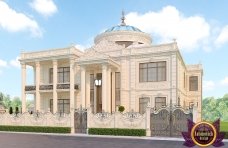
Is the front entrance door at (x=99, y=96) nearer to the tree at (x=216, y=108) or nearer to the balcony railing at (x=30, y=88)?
the balcony railing at (x=30, y=88)

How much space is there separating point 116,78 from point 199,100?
16.2 m

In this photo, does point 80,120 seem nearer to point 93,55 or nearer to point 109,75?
point 109,75

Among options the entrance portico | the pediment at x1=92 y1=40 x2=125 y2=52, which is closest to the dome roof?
the pediment at x1=92 y1=40 x2=125 y2=52

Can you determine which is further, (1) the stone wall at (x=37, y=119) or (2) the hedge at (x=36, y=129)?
(1) the stone wall at (x=37, y=119)

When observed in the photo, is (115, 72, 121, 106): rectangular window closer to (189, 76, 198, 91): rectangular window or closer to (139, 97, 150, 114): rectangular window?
(139, 97, 150, 114): rectangular window

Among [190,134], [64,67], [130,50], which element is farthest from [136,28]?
[190,134]

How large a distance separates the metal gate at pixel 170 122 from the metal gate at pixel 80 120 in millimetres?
6229

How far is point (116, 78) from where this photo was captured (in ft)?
117

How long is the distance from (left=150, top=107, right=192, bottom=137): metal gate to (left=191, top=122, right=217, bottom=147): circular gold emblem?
1261cm

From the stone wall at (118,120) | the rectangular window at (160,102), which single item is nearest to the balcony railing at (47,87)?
the rectangular window at (160,102)

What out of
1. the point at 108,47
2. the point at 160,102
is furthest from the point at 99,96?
the point at 160,102

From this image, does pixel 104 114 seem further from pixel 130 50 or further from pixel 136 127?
pixel 130 50

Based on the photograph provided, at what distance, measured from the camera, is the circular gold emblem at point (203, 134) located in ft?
32.2

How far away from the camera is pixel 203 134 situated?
985cm
